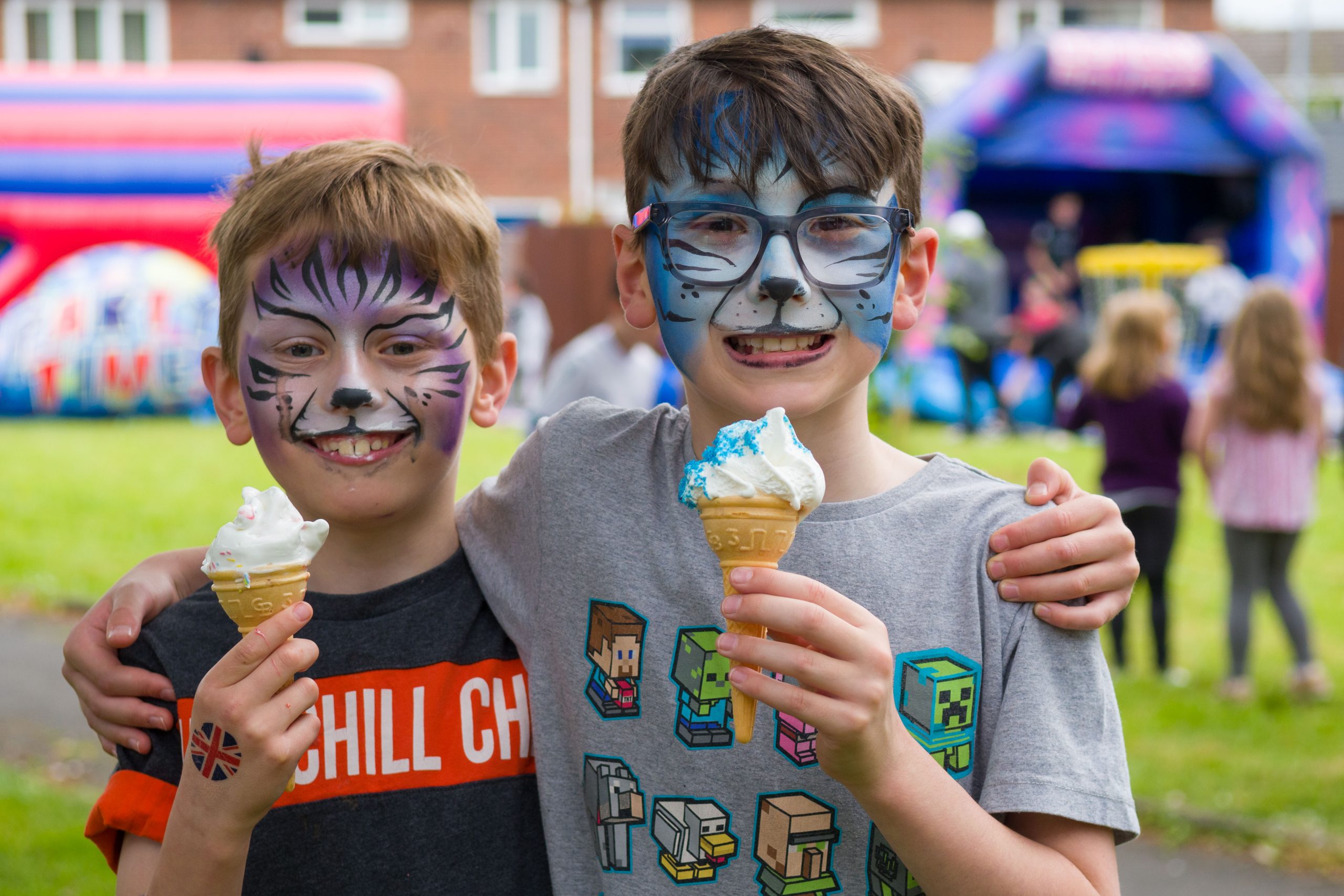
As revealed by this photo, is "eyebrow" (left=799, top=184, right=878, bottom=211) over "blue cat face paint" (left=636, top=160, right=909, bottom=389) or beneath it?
over

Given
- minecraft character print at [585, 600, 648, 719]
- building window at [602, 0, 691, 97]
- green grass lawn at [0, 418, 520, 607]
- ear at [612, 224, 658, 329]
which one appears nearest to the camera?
minecraft character print at [585, 600, 648, 719]

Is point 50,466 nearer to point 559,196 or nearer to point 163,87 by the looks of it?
point 163,87

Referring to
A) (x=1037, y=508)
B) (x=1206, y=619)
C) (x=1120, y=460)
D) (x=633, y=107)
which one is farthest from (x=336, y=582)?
(x=1206, y=619)

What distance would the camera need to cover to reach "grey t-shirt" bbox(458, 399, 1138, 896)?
1839mm

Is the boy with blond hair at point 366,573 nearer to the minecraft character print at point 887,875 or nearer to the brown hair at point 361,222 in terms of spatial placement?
the brown hair at point 361,222

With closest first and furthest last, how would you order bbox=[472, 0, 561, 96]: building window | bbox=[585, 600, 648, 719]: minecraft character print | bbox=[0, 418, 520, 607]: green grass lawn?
bbox=[585, 600, 648, 719]: minecraft character print → bbox=[0, 418, 520, 607]: green grass lawn → bbox=[472, 0, 561, 96]: building window

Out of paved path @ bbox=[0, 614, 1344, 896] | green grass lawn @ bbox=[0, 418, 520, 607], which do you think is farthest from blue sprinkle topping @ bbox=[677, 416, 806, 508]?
green grass lawn @ bbox=[0, 418, 520, 607]

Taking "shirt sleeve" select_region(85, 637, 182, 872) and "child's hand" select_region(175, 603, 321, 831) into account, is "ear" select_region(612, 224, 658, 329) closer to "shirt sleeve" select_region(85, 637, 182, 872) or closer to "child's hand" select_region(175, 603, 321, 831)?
"child's hand" select_region(175, 603, 321, 831)

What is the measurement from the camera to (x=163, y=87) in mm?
15430

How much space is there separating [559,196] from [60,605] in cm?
1780

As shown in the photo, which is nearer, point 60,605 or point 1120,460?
point 1120,460

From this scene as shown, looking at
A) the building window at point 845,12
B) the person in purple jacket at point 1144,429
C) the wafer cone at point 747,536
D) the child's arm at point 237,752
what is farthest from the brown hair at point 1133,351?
the building window at point 845,12

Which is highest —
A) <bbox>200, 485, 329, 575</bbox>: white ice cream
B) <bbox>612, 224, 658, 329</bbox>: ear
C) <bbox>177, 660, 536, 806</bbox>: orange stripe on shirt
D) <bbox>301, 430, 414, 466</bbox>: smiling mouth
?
<bbox>612, 224, 658, 329</bbox>: ear

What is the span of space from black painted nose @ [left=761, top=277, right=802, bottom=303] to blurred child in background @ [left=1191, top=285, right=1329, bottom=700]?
606 cm
